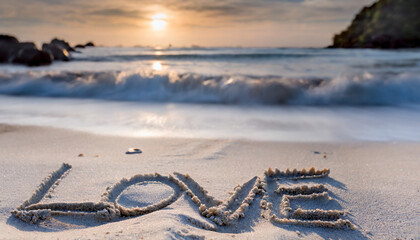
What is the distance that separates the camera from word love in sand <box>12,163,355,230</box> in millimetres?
1689

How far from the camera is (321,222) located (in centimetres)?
168

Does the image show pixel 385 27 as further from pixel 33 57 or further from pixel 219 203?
pixel 219 203

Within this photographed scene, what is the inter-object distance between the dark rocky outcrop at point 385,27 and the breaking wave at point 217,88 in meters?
29.5

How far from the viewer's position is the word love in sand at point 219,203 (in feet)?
5.54

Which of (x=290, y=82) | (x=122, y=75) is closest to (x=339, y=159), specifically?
(x=290, y=82)

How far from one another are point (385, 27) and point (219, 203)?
149 feet

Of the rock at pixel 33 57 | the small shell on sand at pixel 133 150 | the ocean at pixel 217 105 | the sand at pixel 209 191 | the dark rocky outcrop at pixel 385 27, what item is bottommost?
the sand at pixel 209 191

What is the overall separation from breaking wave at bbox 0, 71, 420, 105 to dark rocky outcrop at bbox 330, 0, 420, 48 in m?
29.5

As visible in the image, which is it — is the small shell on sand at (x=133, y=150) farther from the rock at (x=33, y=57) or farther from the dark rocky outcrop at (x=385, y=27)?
the dark rocky outcrop at (x=385, y=27)

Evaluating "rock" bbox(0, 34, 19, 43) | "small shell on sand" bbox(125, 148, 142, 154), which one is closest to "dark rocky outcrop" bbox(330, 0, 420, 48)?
"rock" bbox(0, 34, 19, 43)

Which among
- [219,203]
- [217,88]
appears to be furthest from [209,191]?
[217,88]

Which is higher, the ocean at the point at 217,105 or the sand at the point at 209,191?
the ocean at the point at 217,105

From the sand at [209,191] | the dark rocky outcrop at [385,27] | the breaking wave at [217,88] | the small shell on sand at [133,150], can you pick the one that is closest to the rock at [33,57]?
the breaking wave at [217,88]

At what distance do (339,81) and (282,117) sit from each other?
3.18 metres
